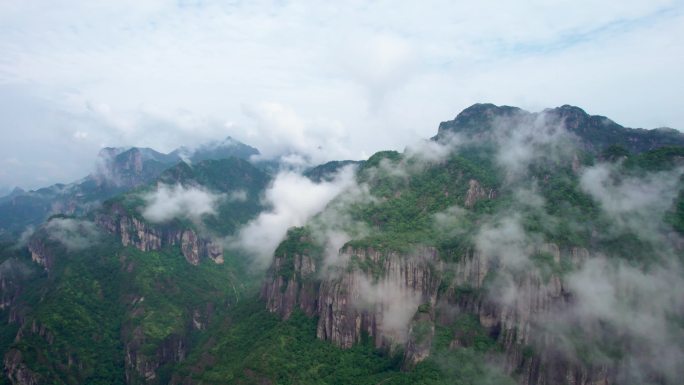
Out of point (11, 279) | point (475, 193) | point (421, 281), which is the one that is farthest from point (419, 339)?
point (11, 279)

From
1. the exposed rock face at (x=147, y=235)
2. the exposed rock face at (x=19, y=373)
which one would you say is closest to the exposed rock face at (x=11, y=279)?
the exposed rock face at (x=147, y=235)

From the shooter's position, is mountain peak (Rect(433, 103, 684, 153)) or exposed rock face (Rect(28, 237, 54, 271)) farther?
exposed rock face (Rect(28, 237, 54, 271))

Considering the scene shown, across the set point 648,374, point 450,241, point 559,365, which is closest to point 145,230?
point 450,241

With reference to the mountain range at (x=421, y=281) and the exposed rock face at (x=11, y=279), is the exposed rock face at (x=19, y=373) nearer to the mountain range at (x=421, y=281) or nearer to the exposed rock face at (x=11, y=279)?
the mountain range at (x=421, y=281)

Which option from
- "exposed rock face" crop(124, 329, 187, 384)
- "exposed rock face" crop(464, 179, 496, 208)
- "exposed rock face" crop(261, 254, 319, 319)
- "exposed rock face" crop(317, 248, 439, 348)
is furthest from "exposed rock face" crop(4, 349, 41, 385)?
"exposed rock face" crop(464, 179, 496, 208)

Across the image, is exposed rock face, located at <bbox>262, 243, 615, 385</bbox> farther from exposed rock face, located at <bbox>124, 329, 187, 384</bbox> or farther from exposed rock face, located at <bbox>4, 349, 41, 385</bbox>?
exposed rock face, located at <bbox>4, 349, 41, 385</bbox>
